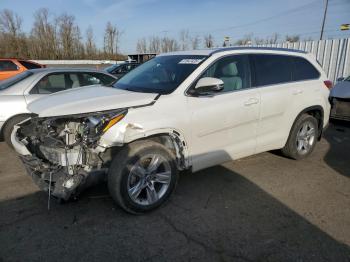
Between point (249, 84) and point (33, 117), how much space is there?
2.86 m

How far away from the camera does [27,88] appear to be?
5195 mm

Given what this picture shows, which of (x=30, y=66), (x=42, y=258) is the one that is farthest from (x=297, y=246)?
(x=30, y=66)

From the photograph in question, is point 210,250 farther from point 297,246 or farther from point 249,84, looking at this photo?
point 249,84

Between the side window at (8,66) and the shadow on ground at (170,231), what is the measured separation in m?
9.71

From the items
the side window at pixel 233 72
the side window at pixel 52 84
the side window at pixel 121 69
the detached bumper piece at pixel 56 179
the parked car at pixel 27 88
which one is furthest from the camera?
the side window at pixel 121 69

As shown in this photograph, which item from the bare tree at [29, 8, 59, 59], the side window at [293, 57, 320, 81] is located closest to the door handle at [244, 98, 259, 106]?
the side window at [293, 57, 320, 81]

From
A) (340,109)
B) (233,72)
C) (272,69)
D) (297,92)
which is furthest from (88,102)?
(340,109)

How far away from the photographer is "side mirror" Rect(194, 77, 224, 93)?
3268 millimetres

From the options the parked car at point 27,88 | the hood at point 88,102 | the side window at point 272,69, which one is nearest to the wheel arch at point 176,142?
the hood at point 88,102

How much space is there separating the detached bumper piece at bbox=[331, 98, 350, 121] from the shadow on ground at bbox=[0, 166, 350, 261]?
462cm

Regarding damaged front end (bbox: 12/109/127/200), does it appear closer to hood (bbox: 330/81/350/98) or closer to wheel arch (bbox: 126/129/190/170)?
wheel arch (bbox: 126/129/190/170)

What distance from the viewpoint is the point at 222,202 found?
3449 mm

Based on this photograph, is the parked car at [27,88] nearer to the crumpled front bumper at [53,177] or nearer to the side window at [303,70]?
the crumpled front bumper at [53,177]

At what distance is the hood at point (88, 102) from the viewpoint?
9.58 ft
